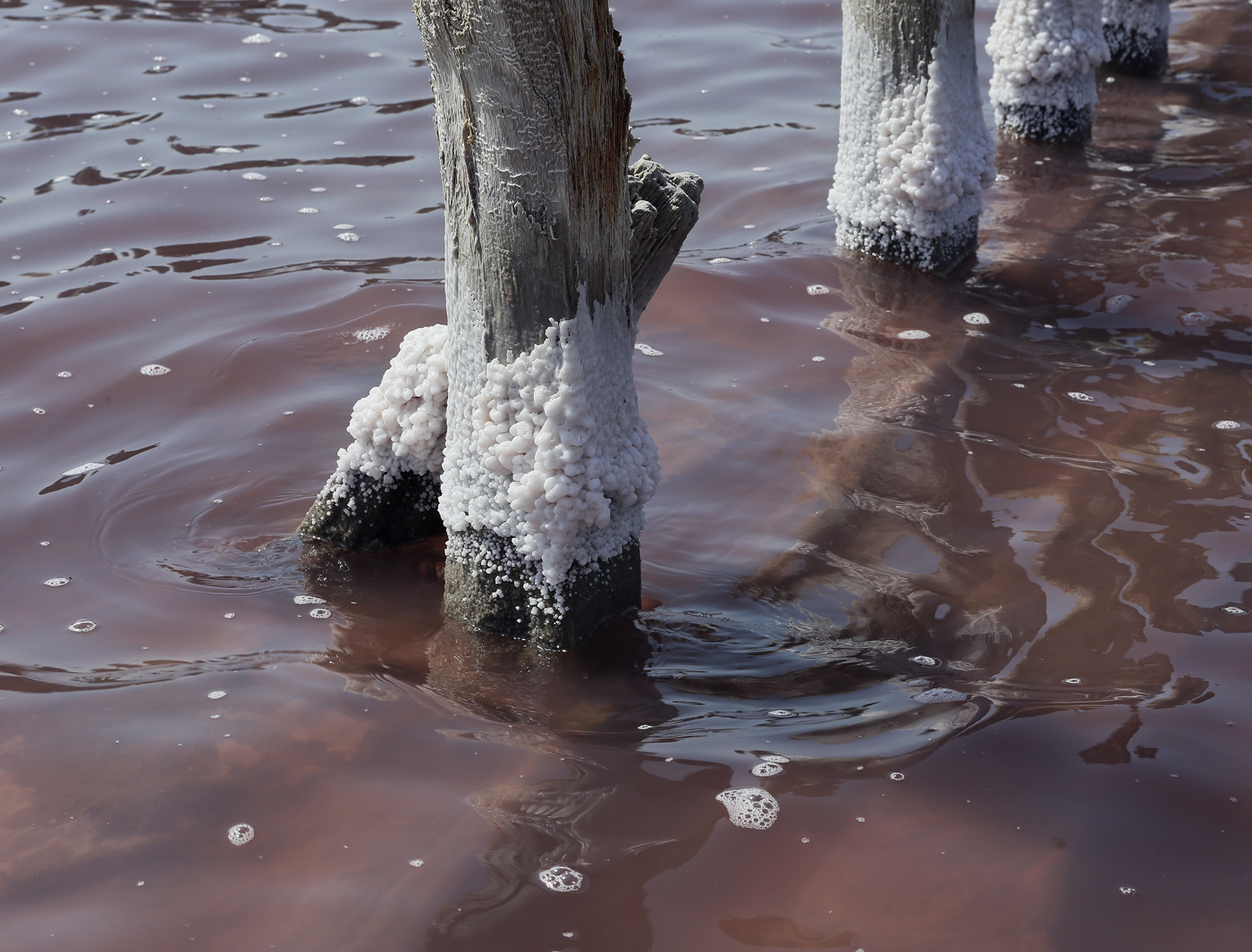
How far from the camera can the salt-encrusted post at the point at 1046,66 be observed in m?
6.99

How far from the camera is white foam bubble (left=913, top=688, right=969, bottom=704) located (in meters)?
3.27

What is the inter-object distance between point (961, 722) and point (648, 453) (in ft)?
3.87

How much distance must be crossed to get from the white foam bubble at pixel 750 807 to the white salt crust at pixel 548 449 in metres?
0.81

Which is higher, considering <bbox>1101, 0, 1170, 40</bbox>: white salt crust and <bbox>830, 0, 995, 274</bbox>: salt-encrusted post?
<bbox>1101, 0, 1170, 40</bbox>: white salt crust

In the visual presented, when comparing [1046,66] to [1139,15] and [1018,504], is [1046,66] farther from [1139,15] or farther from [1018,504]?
[1018,504]

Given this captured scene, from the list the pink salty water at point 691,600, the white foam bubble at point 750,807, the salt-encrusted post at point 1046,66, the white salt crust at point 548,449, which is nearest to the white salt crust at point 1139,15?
the salt-encrusted post at point 1046,66

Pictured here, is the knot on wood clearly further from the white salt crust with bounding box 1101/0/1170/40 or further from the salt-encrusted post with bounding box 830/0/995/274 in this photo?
the white salt crust with bounding box 1101/0/1170/40

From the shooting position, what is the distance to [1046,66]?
7.07 m

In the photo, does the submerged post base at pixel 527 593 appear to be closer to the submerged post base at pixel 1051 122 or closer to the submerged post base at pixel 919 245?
the submerged post base at pixel 919 245

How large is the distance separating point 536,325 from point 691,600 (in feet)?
3.92

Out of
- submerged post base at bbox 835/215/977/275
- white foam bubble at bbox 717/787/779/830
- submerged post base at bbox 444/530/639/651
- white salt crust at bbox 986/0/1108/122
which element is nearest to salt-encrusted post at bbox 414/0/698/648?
submerged post base at bbox 444/530/639/651

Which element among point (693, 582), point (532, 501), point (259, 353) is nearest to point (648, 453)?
point (532, 501)

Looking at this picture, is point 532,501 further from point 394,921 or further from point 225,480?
point 225,480

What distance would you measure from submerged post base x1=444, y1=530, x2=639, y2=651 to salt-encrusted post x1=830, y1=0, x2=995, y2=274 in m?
3.04
